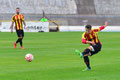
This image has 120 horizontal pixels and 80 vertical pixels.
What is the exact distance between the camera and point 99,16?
59500mm

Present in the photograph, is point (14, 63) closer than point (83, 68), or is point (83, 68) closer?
point (83, 68)

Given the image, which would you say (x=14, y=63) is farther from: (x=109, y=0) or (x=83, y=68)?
(x=109, y=0)

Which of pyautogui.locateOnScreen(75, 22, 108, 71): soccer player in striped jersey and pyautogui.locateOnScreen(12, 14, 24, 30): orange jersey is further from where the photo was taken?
pyautogui.locateOnScreen(12, 14, 24, 30): orange jersey

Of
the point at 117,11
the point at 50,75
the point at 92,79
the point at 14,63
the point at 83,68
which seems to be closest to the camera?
the point at 92,79

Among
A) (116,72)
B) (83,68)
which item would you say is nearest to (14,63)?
(83,68)

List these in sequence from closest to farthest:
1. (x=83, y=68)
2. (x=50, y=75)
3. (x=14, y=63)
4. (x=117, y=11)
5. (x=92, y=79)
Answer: (x=92, y=79), (x=50, y=75), (x=83, y=68), (x=14, y=63), (x=117, y=11)

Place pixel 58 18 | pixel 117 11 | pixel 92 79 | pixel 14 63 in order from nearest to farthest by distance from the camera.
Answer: pixel 92 79, pixel 14 63, pixel 58 18, pixel 117 11

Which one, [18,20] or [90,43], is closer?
[90,43]

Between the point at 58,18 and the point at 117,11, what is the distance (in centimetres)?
1086

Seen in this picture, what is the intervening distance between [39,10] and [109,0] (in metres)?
Result: 12.2

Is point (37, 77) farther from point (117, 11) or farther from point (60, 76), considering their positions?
point (117, 11)

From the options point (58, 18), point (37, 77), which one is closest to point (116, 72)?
point (37, 77)

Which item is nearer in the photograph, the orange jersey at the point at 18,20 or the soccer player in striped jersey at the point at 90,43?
the soccer player in striped jersey at the point at 90,43

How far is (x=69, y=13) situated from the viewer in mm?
60469
